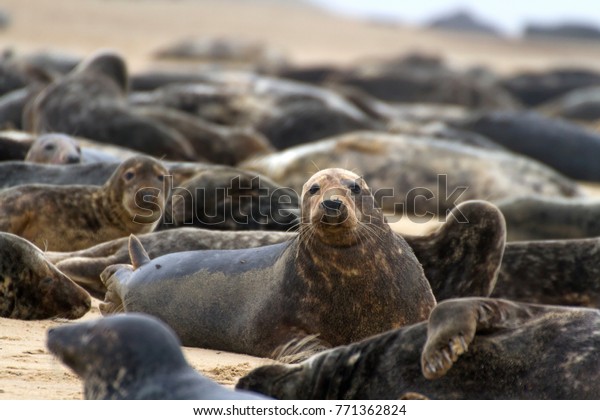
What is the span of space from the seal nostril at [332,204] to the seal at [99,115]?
21.6 ft

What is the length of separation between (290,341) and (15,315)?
146 centimetres

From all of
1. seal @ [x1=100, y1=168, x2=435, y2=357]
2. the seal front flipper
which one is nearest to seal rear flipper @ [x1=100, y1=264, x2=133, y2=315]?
seal @ [x1=100, y1=168, x2=435, y2=357]

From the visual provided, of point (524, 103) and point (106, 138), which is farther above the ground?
point (106, 138)

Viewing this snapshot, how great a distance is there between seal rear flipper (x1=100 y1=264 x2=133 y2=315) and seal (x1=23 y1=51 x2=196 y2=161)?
5473mm

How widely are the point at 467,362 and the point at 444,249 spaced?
2576mm

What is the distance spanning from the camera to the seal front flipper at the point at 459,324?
4156 mm

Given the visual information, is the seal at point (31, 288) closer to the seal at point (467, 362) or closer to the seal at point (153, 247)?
the seal at point (153, 247)

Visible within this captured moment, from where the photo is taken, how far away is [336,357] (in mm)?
4543

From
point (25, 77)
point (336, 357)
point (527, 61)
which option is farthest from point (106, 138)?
point (527, 61)

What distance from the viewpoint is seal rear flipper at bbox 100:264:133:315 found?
254 inches

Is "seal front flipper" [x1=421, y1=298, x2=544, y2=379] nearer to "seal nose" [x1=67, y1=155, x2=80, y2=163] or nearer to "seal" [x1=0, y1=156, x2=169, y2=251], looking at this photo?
"seal" [x1=0, y1=156, x2=169, y2=251]
